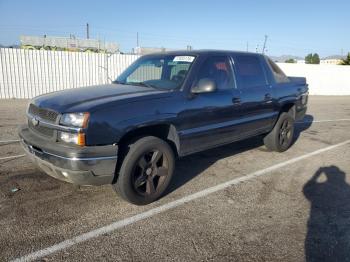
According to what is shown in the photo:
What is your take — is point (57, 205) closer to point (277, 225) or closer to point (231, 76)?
point (277, 225)

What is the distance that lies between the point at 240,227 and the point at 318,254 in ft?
2.64

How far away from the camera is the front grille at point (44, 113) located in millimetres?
3565

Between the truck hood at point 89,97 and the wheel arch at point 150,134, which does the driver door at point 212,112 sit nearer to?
the wheel arch at point 150,134

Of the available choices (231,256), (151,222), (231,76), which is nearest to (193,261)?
(231,256)

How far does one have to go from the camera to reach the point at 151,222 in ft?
11.7

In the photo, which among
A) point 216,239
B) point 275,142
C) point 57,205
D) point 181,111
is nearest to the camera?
point 216,239

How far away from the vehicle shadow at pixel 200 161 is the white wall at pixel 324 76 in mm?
16783

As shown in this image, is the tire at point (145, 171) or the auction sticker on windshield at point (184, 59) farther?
the auction sticker on windshield at point (184, 59)

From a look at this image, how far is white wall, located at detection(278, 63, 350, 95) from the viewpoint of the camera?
22980 millimetres

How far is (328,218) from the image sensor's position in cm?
377

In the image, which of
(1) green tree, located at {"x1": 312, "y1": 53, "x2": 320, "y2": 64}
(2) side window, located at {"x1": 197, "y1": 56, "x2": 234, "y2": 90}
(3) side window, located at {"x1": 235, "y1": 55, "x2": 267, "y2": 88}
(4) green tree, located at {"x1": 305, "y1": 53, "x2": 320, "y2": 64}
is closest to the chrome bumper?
(2) side window, located at {"x1": 197, "y1": 56, "x2": 234, "y2": 90}

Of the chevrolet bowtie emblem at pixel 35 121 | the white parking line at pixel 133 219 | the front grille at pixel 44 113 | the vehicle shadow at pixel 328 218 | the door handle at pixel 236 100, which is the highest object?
the door handle at pixel 236 100

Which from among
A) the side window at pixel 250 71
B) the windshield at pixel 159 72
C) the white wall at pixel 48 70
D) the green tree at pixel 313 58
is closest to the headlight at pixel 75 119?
the windshield at pixel 159 72

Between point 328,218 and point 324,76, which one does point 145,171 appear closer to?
point 328,218
